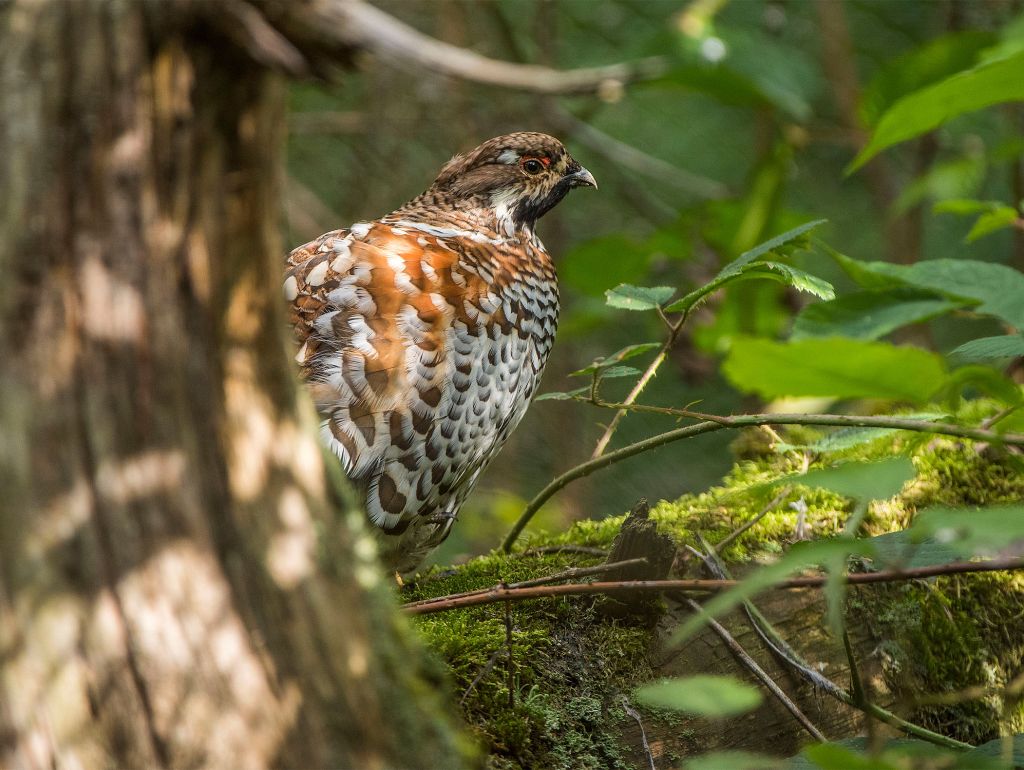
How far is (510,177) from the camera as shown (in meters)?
3.81

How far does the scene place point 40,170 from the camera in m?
1.19

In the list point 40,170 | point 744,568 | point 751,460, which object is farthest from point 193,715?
point 751,460

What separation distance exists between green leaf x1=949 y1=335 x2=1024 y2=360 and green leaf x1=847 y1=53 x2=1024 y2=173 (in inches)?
20.9

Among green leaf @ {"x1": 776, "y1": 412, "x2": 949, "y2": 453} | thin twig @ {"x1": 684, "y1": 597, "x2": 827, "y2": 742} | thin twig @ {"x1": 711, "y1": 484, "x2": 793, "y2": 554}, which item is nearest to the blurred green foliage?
green leaf @ {"x1": 776, "y1": 412, "x2": 949, "y2": 453}

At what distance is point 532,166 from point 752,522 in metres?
1.86

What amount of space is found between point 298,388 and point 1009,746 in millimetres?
1138

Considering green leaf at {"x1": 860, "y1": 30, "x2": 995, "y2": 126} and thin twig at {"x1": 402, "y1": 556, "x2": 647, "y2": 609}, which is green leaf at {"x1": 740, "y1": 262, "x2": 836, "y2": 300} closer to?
thin twig at {"x1": 402, "y1": 556, "x2": 647, "y2": 609}

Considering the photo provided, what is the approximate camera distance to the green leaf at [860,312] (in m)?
1.97

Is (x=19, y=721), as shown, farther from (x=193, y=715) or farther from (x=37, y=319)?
(x=37, y=319)

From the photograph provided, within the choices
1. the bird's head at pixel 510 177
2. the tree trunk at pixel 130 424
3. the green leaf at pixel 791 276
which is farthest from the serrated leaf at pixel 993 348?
the bird's head at pixel 510 177

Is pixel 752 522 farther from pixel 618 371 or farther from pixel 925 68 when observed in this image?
pixel 925 68

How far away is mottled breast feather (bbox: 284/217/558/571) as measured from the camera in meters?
2.81

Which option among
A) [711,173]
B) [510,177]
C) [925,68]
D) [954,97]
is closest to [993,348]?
[954,97]

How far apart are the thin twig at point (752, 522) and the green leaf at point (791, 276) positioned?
479 millimetres
